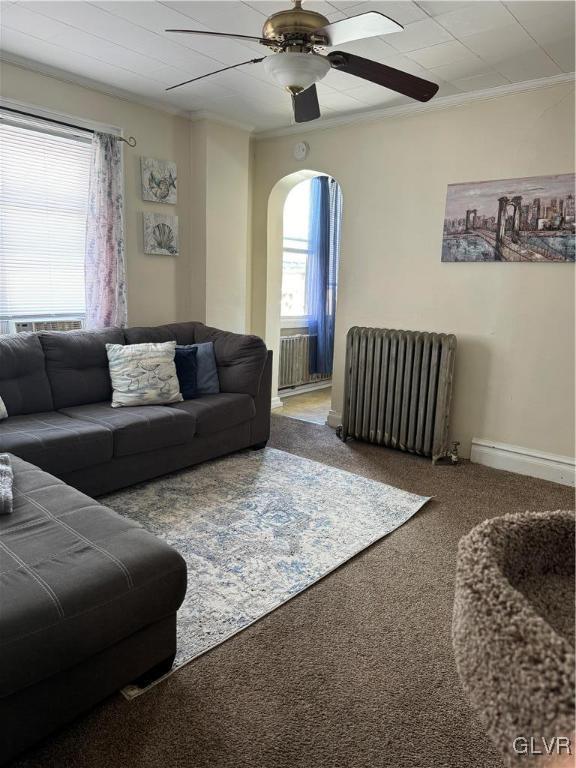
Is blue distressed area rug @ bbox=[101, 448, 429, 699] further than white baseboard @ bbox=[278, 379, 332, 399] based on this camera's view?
No

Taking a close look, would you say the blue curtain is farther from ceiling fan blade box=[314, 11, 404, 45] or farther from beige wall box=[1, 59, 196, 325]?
ceiling fan blade box=[314, 11, 404, 45]

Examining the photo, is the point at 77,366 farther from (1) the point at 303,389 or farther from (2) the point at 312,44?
(1) the point at 303,389

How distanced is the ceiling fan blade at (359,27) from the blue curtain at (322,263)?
3808mm

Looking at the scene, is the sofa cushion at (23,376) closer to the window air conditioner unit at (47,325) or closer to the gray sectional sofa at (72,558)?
the gray sectional sofa at (72,558)

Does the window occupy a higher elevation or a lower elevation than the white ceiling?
lower

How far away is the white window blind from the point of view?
352 cm

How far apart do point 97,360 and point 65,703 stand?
2.44 metres

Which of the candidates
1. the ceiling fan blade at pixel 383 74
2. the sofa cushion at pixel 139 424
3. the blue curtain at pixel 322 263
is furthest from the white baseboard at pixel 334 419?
the ceiling fan blade at pixel 383 74

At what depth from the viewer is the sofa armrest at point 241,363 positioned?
12.7ft

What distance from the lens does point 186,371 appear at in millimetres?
3723

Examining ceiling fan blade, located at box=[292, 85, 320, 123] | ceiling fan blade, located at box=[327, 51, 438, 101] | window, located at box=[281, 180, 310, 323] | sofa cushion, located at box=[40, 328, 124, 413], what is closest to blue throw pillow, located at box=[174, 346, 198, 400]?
sofa cushion, located at box=[40, 328, 124, 413]

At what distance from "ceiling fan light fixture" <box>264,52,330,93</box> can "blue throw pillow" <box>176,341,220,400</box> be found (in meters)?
1.99

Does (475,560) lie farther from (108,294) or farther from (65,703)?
(108,294)

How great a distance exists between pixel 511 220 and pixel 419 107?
107 cm
